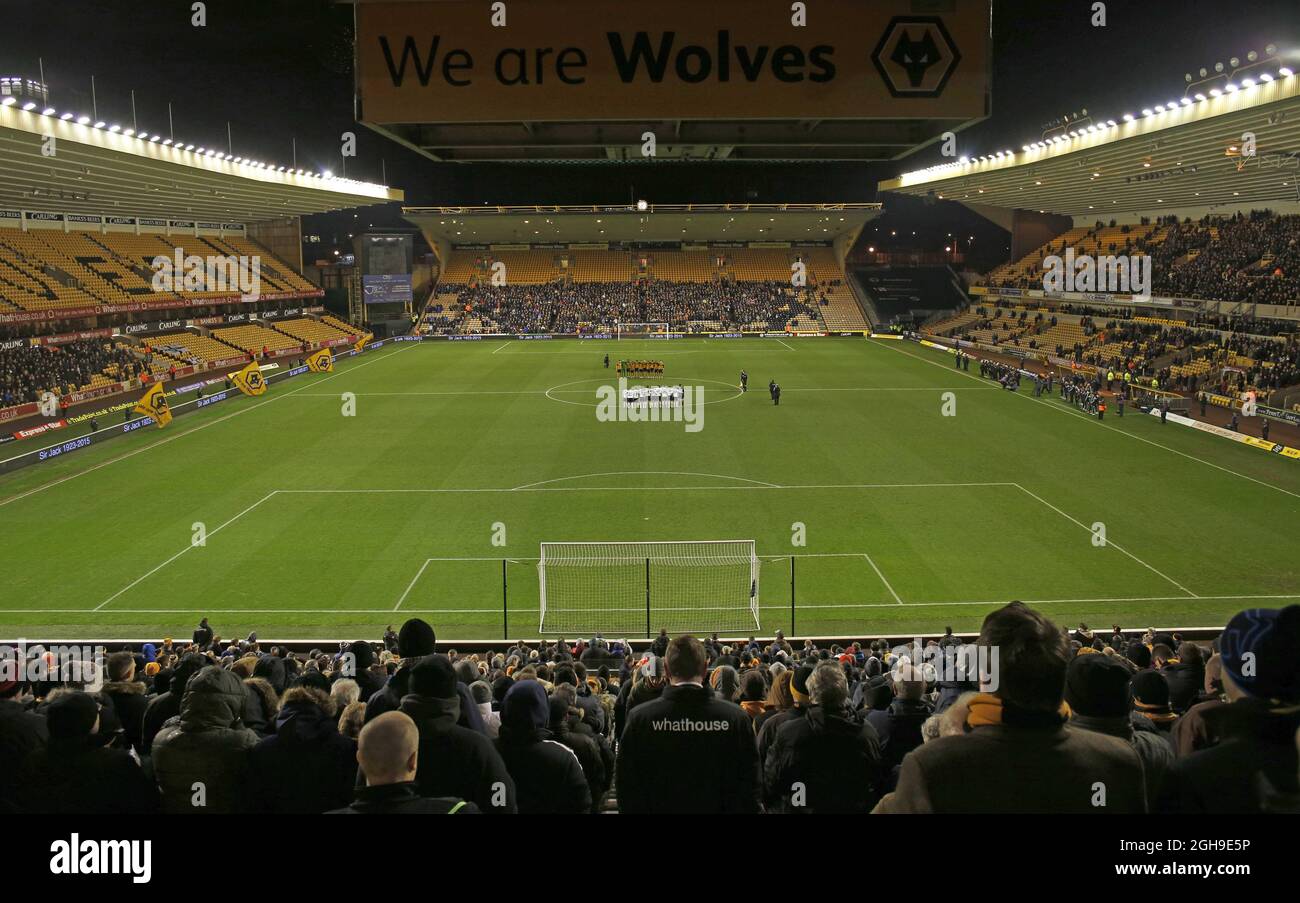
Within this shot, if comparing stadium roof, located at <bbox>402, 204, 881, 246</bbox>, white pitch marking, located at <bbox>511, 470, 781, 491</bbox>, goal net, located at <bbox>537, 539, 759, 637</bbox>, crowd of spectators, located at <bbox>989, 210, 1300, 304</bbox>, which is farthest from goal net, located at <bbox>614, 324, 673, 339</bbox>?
goal net, located at <bbox>537, 539, 759, 637</bbox>

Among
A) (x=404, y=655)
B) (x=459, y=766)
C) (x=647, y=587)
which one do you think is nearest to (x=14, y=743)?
(x=404, y=655)

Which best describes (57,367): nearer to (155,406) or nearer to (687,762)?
(155,406)

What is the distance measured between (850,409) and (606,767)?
128 ft

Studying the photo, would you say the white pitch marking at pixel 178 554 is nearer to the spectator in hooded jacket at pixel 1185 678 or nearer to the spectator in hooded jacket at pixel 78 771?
the spectator in hooded jacket at pixel 78 771

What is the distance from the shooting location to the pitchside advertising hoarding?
19.2ft

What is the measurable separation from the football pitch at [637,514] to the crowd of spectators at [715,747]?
1341 centimetres

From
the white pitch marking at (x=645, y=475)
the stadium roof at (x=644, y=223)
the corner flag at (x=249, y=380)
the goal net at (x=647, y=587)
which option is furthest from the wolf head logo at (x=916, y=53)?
the stadium roof at (x=644, y=223)

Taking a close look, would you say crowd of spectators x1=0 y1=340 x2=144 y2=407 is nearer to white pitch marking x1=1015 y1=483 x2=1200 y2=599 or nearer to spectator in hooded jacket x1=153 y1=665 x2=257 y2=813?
white pitch marking x1=1015 y1=483 x2=1200 y2=599

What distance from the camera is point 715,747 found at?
13.7 ft

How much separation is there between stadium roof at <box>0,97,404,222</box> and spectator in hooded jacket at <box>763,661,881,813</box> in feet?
126

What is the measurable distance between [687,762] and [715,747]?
0.14 m

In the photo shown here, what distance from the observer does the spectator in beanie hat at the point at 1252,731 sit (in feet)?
10.9

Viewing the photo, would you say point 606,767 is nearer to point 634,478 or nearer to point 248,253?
point 634,478

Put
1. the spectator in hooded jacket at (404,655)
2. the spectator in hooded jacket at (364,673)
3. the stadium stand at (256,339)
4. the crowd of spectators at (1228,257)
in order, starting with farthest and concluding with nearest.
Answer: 1. the stadium stand at (256,339)
2. the crowd of spectators at (1228,257)
3. the spectator in hooded jacket at (364,673)
4. the spectator in hooded jacket at (404,655)
